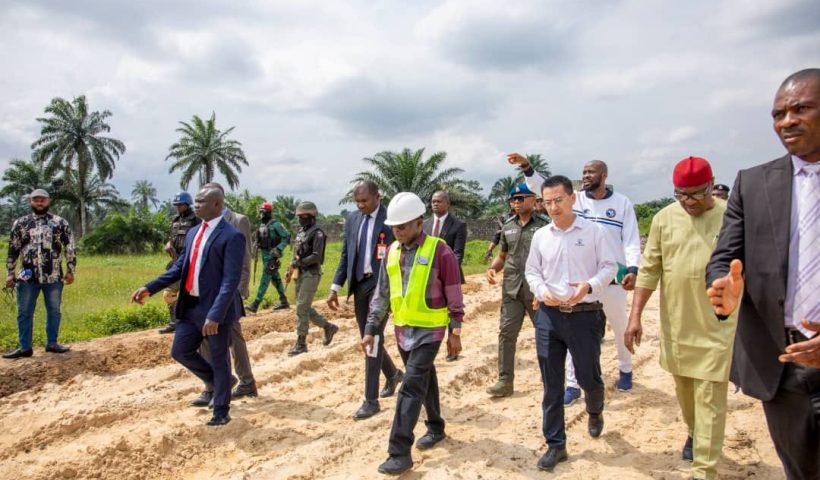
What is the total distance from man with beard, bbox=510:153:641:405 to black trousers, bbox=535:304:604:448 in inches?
49.2

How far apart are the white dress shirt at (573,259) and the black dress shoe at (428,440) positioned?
1384 millimetres

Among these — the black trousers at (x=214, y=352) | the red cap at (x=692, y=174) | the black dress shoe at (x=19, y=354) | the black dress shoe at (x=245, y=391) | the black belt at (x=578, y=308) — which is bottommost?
the black dress shoe at (x=245, y=391)

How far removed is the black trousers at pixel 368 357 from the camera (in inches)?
205

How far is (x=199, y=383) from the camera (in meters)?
6.35

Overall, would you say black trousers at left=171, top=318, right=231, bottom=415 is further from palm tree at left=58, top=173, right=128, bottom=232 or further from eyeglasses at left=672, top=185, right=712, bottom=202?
palm tree at left=58, top=173, right=128, bottom=232

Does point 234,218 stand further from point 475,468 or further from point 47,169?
point 47,169

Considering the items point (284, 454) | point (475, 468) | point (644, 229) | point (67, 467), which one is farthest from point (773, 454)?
point (644, 229)

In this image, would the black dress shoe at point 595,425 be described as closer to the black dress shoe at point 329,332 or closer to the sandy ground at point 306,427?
the sandy ground at point 306,427

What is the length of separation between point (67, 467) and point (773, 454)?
5054 mm

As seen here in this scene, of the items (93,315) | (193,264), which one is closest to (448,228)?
(193,264)

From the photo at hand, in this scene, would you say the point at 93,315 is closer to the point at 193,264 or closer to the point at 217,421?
the point at 193,264

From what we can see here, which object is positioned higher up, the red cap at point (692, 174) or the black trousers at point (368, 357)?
the red cap at point (692, 174)

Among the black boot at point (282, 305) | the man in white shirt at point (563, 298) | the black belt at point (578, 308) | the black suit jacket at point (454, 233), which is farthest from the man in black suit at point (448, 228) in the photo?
the black boot at point (282, 305)

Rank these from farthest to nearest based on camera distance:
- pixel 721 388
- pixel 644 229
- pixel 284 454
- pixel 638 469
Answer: pixel 644 229
pixel 284 454
pixel 638 469
pixel 721 388
